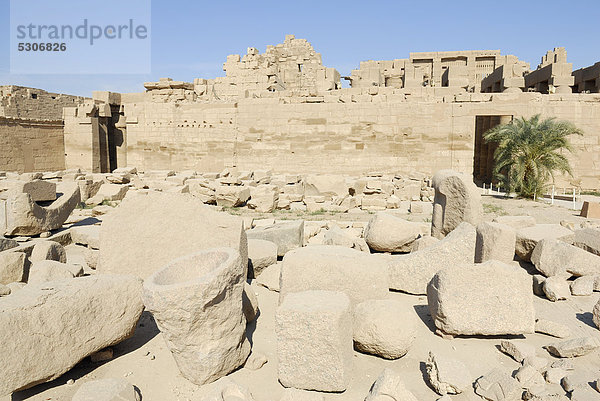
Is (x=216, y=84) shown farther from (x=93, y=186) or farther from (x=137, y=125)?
(x=93, y=186)

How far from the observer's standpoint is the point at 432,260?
3793mm

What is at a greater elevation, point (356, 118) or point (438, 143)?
point (356, 118)

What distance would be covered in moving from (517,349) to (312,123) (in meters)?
10.9

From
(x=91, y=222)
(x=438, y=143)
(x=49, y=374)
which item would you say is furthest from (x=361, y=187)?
(x=49, y=374)

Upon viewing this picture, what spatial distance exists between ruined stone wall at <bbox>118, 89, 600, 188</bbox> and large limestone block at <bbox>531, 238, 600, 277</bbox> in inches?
328

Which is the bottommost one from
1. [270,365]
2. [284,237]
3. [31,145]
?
[270,365]

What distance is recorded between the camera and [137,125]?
14.5 metres

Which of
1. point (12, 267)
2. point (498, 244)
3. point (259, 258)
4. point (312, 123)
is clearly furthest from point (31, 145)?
point (498, 244)

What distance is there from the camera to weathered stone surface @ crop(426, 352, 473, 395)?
2.33 metres

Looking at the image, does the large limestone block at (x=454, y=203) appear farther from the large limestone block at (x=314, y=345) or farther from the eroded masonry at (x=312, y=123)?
the eroded masonry at (x=312, y=123)

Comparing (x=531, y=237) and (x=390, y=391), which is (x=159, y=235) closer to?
(x=390, y=391)

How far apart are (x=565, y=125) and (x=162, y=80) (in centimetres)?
1364

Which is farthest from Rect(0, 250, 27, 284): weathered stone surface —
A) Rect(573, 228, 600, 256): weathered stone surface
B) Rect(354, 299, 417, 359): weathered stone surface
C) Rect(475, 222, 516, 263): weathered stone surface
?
Rect(573, 228, 600, 256): weathered stone surface

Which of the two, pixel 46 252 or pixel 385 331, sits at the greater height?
pixel 46 252
